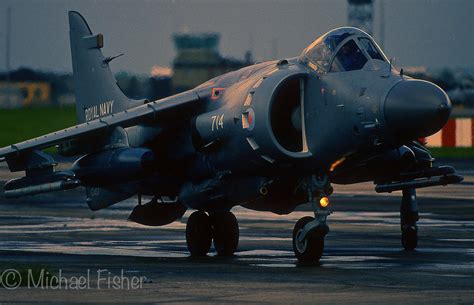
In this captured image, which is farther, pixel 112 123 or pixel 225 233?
pixel 225 233

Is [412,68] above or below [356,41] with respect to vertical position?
below

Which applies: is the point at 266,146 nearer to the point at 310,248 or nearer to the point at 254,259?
the point at 310,248

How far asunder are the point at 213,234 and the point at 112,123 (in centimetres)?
222

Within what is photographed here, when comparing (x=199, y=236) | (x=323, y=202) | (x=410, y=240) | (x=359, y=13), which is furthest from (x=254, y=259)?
(x=359, y=13)

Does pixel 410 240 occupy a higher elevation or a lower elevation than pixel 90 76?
lower

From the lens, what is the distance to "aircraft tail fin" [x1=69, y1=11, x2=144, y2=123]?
908 inches

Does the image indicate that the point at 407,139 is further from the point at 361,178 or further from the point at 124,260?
the point at 124,260

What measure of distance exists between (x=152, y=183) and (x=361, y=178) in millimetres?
3051

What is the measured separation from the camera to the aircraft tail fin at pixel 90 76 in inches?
908

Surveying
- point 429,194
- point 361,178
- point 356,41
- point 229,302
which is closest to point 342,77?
point 356,41

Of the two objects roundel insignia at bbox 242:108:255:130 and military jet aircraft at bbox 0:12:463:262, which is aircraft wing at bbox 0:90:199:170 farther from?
roundel insignia at bbox 242:108:255:130

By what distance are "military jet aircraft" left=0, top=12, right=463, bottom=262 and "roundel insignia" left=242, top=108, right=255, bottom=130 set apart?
0.01 metres

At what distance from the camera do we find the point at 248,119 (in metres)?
18.6

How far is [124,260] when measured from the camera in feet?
61.7
